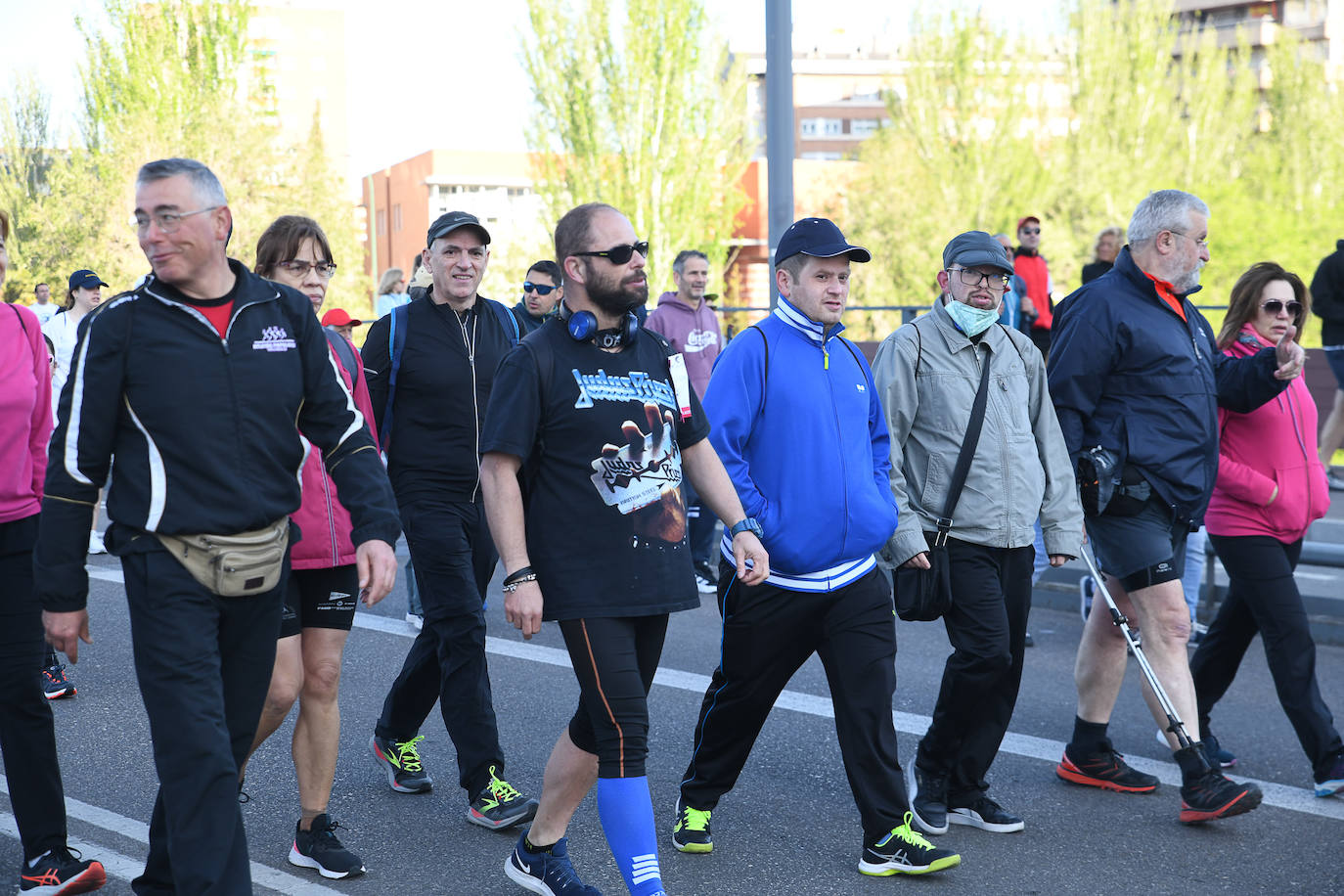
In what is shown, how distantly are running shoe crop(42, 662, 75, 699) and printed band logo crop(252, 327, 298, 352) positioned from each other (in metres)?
3.68

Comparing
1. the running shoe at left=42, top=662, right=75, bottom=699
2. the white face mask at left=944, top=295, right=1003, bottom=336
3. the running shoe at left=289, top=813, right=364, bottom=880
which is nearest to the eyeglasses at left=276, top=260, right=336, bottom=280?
the running shoe at left=289, top=813, right=364, bottom=880

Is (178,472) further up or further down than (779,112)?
further down

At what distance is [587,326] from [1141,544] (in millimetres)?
2247

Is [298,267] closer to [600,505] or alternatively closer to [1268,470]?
[600,505]

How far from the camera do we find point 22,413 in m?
4.30

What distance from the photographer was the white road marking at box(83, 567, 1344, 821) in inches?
201

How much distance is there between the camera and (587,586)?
12.8ft

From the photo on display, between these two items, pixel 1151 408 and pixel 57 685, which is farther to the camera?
pixel 57 685

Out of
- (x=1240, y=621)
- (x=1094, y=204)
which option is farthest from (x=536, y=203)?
(x=1240, y=621)

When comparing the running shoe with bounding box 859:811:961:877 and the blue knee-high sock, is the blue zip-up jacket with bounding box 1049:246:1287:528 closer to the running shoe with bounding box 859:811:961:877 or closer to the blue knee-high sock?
the running shoe with bounding box 859:811:961:877

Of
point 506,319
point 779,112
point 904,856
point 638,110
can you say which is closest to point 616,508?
point 904,856

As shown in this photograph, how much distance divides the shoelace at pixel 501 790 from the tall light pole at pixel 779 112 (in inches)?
224

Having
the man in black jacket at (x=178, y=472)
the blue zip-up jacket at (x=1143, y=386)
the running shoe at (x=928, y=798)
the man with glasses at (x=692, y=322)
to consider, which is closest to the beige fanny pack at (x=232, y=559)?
the man in black jacket at (x=178, y=472)

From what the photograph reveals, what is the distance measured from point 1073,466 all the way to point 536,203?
144 ft
